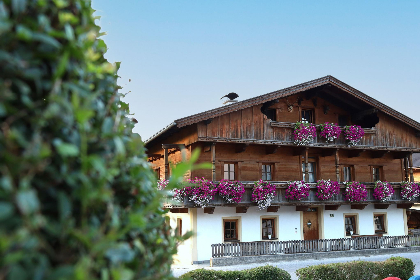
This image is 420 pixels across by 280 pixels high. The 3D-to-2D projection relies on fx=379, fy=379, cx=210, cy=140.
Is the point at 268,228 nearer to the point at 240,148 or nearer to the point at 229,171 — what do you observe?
the point at 229,171

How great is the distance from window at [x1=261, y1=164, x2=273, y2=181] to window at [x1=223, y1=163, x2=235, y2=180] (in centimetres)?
173

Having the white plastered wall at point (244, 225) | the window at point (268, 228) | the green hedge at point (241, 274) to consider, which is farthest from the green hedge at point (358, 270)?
the window at point (268, 228)

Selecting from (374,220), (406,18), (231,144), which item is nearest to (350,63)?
(406,18)

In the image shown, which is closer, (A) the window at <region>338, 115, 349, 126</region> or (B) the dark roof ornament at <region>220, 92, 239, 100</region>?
(B) the dark roof ornament at <region>220, 92, 239, 100</region>

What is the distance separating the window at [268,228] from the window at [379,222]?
6.76 metres

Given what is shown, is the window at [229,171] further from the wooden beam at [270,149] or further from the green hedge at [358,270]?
the green hedge at [358,270]

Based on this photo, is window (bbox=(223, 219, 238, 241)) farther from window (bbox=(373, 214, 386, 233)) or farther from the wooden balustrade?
window (bbox=(373, 214, 386, 233))

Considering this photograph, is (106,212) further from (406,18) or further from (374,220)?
(406,18)

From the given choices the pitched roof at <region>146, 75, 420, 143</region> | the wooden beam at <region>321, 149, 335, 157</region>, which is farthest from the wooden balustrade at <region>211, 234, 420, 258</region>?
the pitched roof at <region>146, 75, 420, 143</region>

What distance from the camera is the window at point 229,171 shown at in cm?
1862

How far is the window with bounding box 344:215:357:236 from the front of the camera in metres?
20.7

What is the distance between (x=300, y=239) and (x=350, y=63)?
1931 centimetres

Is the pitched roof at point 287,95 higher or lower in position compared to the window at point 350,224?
higher

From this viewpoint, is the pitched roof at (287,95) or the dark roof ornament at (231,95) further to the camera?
the dark roof ornament at (231,95)
